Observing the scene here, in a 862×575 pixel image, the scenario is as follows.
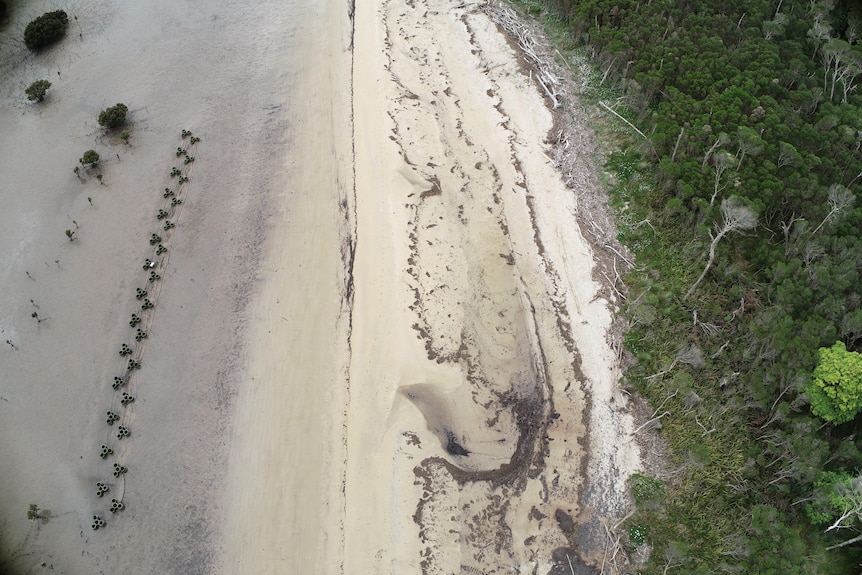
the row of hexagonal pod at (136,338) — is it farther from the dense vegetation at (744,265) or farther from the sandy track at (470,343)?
the dense vegetation at (744,265)

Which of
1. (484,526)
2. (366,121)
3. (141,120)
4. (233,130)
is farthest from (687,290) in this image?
(141,120)

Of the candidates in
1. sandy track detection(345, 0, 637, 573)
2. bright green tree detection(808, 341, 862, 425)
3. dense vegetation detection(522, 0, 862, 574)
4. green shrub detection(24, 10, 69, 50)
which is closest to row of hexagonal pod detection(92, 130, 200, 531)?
sandy track detection(345, 0, 637, 573)

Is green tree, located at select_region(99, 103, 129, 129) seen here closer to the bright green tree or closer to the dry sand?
the dry sand

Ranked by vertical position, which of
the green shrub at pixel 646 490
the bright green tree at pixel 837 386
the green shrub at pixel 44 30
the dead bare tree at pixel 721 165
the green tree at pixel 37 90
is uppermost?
the green shrub at pixel 44 30

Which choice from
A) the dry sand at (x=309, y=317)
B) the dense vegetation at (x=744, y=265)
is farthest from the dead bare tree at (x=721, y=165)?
the dry sand at (x=309, y=317)

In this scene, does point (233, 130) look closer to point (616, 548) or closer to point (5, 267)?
point (5, 267)

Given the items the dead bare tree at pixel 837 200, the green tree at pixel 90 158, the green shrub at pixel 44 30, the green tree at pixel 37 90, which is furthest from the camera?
the green shrub at pixel 44 30

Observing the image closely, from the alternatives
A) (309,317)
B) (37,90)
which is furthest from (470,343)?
(37,90)
